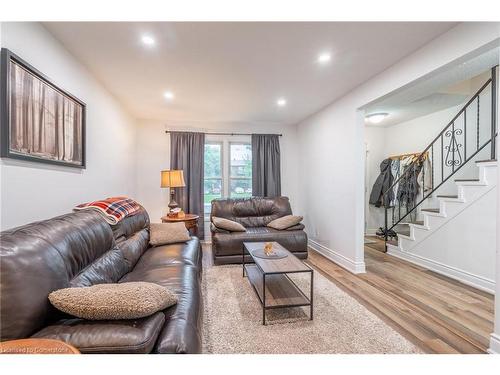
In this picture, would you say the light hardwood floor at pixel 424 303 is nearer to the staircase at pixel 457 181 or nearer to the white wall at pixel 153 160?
the staircase at pixel 457 181

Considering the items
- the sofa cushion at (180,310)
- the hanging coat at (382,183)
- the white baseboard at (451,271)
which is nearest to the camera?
the sofa cushion at (180,310)

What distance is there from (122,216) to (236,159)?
2945 mm

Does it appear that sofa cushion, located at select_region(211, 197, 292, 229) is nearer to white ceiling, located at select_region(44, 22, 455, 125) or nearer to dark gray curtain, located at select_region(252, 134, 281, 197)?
dark gray curtain, located at select_region(252, 134, 281, 197)

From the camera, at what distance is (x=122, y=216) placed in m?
2.39

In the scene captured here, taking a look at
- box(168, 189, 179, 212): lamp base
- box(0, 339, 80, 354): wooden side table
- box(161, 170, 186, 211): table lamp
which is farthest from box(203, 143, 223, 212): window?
box(0, 339, 80, 354): wooden side table

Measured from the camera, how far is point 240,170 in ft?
16.6

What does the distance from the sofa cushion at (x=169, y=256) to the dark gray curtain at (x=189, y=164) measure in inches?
73.4

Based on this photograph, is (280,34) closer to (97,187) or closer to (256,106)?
(256,106)

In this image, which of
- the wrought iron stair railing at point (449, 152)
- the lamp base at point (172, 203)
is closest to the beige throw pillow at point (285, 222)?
the lamp base at point (172, 203)

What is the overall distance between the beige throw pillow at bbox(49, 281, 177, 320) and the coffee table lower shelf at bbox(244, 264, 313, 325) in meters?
1.06

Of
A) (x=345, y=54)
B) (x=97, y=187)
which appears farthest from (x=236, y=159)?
(x=345, y=54)

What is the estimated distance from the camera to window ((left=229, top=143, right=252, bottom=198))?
5.02 meters

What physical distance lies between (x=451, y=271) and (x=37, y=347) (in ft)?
13.2

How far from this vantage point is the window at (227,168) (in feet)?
16.2
